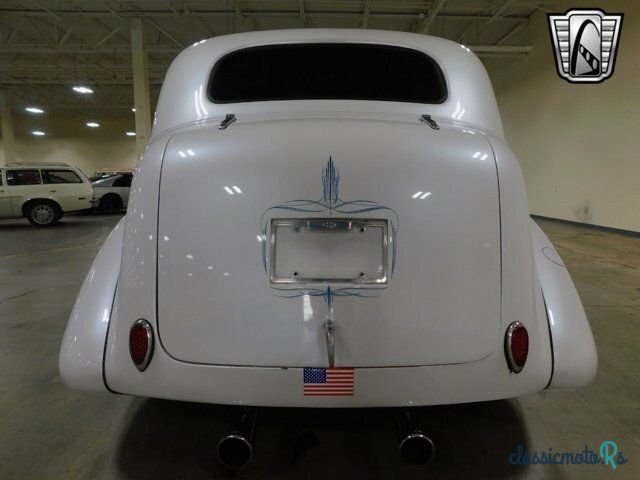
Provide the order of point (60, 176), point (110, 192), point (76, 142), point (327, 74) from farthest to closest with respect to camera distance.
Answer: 1. point (76, 142)
2. point (110, 192)
3. point (60, 176)
4. point (327, 74)

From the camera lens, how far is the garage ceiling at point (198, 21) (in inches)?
396

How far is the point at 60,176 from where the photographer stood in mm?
10672

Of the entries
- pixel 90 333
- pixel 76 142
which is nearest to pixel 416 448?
pixel 90 333

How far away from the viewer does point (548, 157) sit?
11211mm

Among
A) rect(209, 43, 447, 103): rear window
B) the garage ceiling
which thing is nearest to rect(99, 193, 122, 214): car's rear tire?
the garage ceiling

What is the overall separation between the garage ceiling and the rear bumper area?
9517 millimetres

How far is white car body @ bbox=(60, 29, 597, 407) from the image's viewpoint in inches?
54.6

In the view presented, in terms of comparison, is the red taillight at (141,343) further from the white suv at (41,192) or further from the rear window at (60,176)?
the rear window at (60,176)

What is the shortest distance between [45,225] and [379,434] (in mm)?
11467

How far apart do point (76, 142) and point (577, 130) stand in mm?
28186

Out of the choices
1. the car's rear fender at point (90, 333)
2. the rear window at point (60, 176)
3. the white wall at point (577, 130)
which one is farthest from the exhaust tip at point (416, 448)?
the rear window at point (60, 176)

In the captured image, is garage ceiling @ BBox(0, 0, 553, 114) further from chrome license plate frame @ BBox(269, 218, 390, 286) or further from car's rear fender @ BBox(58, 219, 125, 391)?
car's rear fender @ BBox(58, 219, 125, 391)

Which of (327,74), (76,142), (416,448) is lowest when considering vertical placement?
(416,448)

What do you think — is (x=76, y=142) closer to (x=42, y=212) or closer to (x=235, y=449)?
(x=42, y=212)
